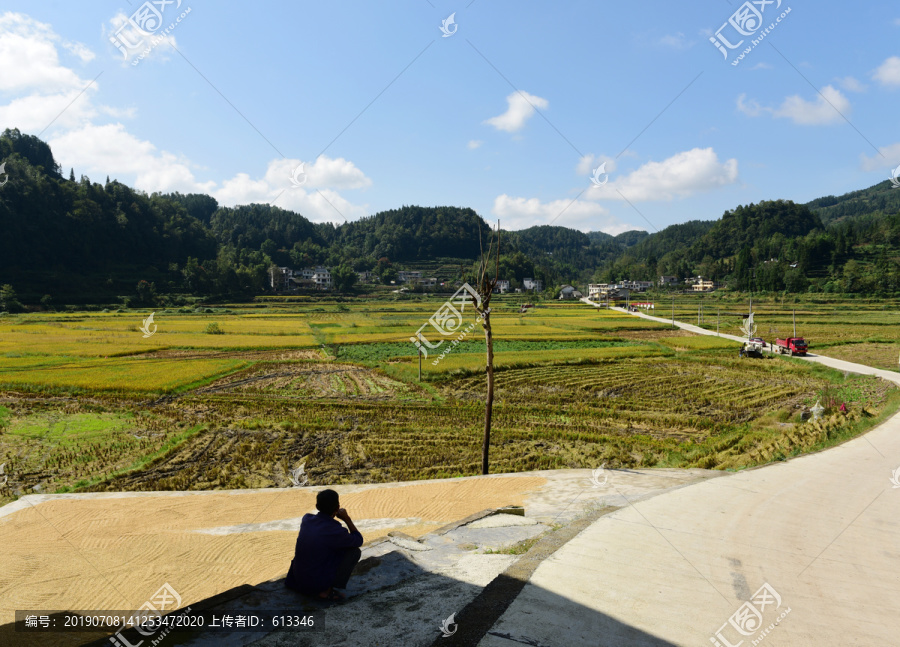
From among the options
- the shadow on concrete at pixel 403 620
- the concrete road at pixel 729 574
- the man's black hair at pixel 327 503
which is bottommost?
the concrete road at pixel 729 574

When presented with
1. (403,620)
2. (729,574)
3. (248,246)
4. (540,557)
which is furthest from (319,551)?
(248,246)

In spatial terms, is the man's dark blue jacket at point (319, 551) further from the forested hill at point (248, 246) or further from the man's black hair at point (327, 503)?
the forested hill at point (248, 246)

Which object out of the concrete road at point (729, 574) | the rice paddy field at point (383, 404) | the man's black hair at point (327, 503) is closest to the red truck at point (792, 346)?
the rice paddy field at point (383, 404)

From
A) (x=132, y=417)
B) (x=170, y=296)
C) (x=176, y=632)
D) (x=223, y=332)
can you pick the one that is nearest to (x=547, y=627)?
(x=176, y=632)

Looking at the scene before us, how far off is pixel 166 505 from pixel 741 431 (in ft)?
64.6

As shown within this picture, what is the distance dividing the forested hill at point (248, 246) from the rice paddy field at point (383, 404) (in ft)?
146

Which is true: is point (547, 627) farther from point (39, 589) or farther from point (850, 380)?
point (850, 380)

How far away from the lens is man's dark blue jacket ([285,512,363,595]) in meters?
5.81

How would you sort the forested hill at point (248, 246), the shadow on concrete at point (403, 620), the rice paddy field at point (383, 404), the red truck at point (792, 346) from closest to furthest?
the shadow on concrete at point (403, 620)
the rice paddy field at point (383, 404)
the red truck at point (792, 346)
the forested hill at point (248, 246)

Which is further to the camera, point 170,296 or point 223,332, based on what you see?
point 170,296

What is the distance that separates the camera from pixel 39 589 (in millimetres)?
8047

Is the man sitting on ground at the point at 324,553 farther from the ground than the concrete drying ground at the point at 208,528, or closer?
farther from the ground

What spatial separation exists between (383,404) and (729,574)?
1954cm

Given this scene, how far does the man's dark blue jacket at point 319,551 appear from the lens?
19.1 feet
